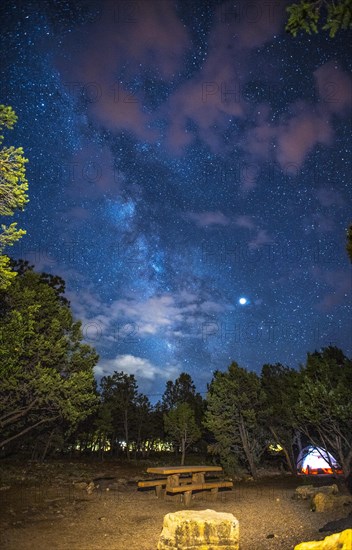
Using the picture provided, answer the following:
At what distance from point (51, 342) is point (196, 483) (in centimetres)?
956

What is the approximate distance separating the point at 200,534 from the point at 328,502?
7.25m

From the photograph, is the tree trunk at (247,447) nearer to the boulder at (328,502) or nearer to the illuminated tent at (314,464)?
the illuminated tent at (314,464)

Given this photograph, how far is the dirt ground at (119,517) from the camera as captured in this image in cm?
802

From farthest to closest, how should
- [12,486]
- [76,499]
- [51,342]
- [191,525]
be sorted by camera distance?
[51,342] < [12,486] < [76,499] < [191,525]

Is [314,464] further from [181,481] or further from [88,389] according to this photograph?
[88,389]

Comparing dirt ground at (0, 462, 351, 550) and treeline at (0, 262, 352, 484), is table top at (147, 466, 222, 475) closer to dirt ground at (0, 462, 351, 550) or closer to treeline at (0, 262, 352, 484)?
dirt ground at (0, 462, 351, 550)

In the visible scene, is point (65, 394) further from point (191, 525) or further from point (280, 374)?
point (280, 374)

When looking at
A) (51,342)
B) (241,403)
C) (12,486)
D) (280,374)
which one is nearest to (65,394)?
(51,342)

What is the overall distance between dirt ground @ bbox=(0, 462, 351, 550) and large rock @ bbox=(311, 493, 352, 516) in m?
0.34

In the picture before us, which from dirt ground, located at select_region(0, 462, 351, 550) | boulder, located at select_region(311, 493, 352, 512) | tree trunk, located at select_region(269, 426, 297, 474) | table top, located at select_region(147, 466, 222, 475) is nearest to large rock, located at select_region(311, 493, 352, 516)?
boulder, located at select_region(311, 493, 352, 512)

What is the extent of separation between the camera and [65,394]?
1720 centimetres

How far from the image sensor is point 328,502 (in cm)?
1153

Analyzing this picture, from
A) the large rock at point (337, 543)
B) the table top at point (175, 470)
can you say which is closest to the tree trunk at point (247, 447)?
the table top at point (175, 470)

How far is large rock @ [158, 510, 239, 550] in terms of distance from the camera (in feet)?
21.5
